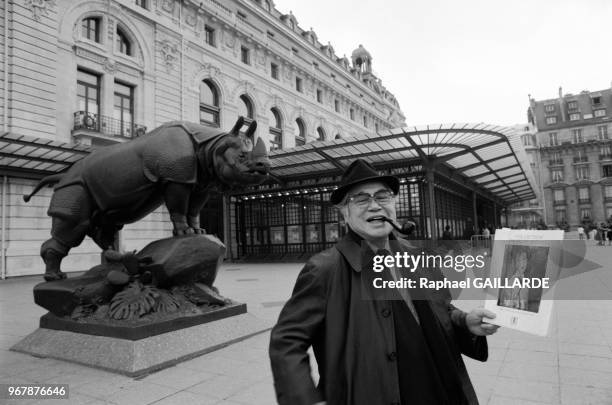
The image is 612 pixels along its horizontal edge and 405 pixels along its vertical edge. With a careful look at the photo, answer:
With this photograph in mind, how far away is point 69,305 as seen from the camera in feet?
15.9

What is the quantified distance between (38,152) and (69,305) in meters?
11.6

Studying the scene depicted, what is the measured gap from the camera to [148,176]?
492 centimetres

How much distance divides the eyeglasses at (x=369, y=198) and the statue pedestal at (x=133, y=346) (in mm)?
3233

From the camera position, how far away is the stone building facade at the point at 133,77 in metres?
15.8

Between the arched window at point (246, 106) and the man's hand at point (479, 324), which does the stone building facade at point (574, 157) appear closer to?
the arched window at point (246, 106)

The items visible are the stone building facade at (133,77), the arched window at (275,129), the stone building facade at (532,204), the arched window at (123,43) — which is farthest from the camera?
the stone building facade at (532,204)

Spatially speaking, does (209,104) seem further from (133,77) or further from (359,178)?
(359,178)

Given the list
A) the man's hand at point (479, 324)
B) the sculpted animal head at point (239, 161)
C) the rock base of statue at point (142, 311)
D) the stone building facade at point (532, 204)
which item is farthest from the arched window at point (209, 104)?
the stone building facade at point (532, 204)

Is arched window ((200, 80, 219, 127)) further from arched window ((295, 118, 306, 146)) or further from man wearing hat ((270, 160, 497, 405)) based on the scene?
man wearing hat ((270, 160, 497, 405))

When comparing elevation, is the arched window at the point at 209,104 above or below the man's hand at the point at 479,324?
above

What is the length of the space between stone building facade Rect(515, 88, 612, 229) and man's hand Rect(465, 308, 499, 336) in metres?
65.8

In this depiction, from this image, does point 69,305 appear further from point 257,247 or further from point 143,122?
point 257,247

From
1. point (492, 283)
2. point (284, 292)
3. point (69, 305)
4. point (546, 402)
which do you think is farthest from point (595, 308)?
point (69, 305)

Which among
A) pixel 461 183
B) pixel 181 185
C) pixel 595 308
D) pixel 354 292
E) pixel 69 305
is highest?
pixel 461 183
